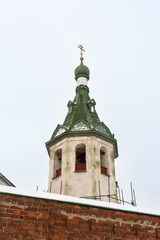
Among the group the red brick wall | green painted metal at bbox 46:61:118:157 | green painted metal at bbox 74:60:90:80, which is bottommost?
the red brick wall

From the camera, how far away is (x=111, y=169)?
16.9m

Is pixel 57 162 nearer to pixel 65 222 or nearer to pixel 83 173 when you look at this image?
pixel 83 173

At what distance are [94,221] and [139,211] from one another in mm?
1298

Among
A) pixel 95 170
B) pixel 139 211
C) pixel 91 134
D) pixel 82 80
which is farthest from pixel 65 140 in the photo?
pixel 139 211

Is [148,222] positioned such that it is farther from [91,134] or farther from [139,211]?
[91,134]

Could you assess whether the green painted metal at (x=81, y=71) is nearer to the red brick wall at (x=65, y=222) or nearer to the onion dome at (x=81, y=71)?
the onion dome at (x=81, y=71)

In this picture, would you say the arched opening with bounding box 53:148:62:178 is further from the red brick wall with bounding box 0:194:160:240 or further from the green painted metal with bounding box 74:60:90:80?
the red brick wall with bounding box 0:194:160:240

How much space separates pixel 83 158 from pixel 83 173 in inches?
54.8

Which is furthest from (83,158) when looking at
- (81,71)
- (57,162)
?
(81,71)

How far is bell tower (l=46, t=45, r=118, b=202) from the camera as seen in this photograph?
15608 mm

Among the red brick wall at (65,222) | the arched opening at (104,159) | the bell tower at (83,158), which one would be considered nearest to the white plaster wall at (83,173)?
the bell tower at (83,158)

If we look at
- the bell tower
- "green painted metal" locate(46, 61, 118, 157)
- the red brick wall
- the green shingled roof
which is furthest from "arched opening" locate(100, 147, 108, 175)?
the red brick wall

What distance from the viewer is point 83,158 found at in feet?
56.5

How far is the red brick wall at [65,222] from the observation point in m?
7.01
